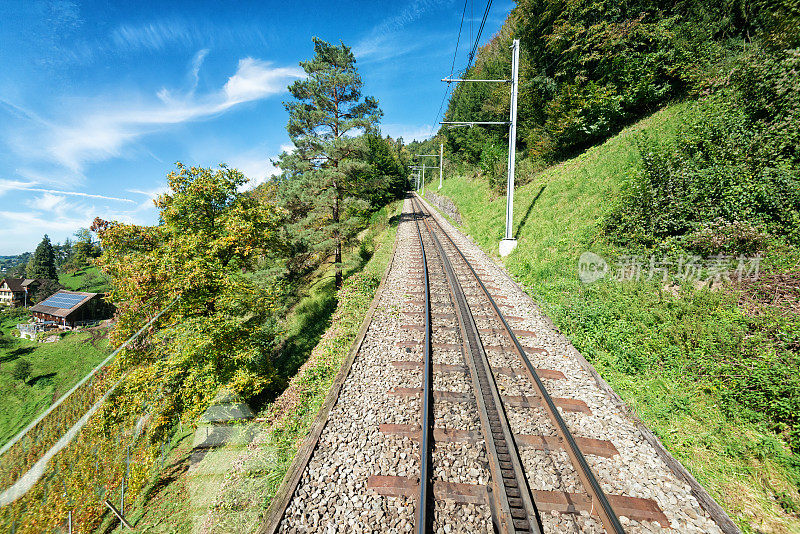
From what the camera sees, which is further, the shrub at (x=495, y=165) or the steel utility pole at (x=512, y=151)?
the shrub at (x=495, y=165)

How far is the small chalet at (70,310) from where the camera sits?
182 ft

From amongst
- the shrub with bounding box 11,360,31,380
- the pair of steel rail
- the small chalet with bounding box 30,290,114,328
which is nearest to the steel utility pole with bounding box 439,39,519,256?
the pair of steel rail

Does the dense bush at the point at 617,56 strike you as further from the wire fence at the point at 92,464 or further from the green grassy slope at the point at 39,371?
the green grassy slope at the point at 39,371

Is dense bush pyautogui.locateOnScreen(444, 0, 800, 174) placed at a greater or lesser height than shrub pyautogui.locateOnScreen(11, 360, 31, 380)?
greater

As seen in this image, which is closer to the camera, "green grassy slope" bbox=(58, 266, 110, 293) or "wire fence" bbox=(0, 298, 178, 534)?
"wire fence" bbox=(0, 298, 178, 534)

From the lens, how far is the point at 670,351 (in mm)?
5715

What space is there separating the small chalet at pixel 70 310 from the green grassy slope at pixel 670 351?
77.4 m

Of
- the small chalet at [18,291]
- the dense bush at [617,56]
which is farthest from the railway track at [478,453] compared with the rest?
the small chalet at [18,291]

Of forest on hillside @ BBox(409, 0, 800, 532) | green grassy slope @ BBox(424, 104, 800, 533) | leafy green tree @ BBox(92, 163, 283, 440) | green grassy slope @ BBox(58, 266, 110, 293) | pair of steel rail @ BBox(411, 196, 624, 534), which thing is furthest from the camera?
green grassy slope @ BBox(58, 266, 110, 293)

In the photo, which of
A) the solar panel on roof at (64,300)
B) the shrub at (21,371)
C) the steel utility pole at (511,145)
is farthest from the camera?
the solar panel on roof at (64,300)

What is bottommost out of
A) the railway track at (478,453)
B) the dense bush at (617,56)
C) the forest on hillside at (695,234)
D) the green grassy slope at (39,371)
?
the green grassy slope at (39,371)

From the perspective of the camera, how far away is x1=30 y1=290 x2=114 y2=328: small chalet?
5556 cm

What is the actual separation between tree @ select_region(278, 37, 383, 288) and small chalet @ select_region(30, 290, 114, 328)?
66.2 metres

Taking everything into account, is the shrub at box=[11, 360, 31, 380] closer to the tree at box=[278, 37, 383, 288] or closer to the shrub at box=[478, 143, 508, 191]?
the tree at box=[278, 37, 383, 288]
